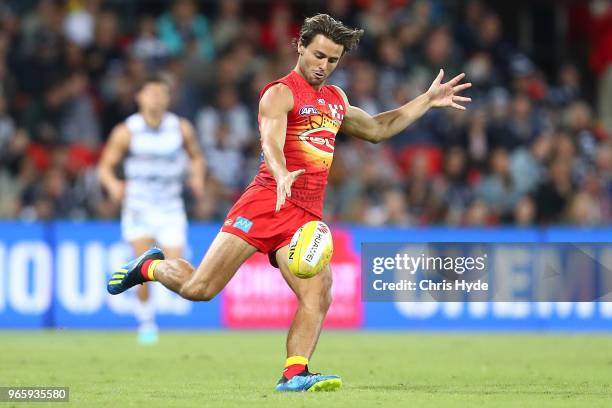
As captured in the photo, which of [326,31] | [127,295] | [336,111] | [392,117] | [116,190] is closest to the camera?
[326,31]

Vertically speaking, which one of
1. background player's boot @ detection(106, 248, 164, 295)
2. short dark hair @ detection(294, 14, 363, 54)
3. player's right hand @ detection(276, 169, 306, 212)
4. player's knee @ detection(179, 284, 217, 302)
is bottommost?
player's knee @ detection(179, 284, 217, 302)

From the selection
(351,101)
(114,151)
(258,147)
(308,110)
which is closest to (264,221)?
(308,110)

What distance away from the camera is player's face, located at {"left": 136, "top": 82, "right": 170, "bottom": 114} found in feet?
46.9

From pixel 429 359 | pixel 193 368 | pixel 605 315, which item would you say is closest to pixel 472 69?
pixel 605 315

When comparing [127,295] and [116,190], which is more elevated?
[116,190]

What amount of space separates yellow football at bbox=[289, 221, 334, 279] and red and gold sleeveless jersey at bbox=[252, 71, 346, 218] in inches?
20.9

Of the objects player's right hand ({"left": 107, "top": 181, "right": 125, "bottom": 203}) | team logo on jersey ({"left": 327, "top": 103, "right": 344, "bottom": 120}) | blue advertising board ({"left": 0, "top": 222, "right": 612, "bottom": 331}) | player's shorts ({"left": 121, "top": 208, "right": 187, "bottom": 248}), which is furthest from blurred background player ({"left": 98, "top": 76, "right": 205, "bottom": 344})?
team logo on jersey ({"left": 327, "top": 103, "right": 344, "bottom": 120})

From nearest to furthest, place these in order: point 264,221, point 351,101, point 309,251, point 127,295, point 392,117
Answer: point 309,251 < point 264,221 < point 392,117 < point 127,295 < point 351,101

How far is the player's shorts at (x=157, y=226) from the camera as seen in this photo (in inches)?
572

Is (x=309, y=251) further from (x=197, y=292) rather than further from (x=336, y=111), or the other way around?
(x=336, y=111)

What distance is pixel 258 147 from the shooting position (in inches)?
770

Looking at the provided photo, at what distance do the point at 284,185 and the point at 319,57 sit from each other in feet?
3.89

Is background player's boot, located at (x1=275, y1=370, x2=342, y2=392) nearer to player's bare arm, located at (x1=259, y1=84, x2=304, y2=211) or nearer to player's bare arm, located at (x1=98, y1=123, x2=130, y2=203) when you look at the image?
player's bare arm, located at (x1=259, y1=84, x2=304, y2=211)

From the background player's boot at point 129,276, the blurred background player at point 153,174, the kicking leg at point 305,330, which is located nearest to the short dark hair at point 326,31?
the kicking leg at point 305,330
